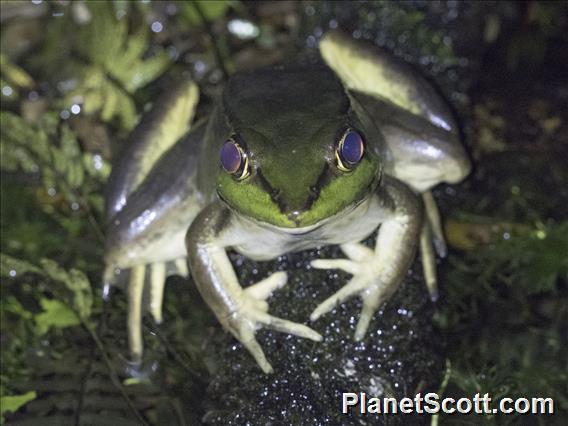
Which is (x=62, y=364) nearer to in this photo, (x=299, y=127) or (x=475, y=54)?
(x=299, y=127)

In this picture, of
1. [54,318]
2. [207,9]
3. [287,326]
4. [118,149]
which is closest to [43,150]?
[118,149]

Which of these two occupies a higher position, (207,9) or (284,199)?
(284,199)

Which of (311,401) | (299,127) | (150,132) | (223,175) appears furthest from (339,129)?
(150,132)

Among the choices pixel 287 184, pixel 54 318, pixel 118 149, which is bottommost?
pixel 54 318

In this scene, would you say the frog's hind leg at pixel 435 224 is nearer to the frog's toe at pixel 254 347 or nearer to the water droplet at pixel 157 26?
the frog's toe at pixel 254 347

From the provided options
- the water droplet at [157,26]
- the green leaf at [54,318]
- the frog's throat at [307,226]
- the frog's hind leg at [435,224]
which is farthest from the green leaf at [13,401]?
the water droplet at [157,26]

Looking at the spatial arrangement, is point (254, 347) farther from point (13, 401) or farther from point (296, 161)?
point (13, 401)
